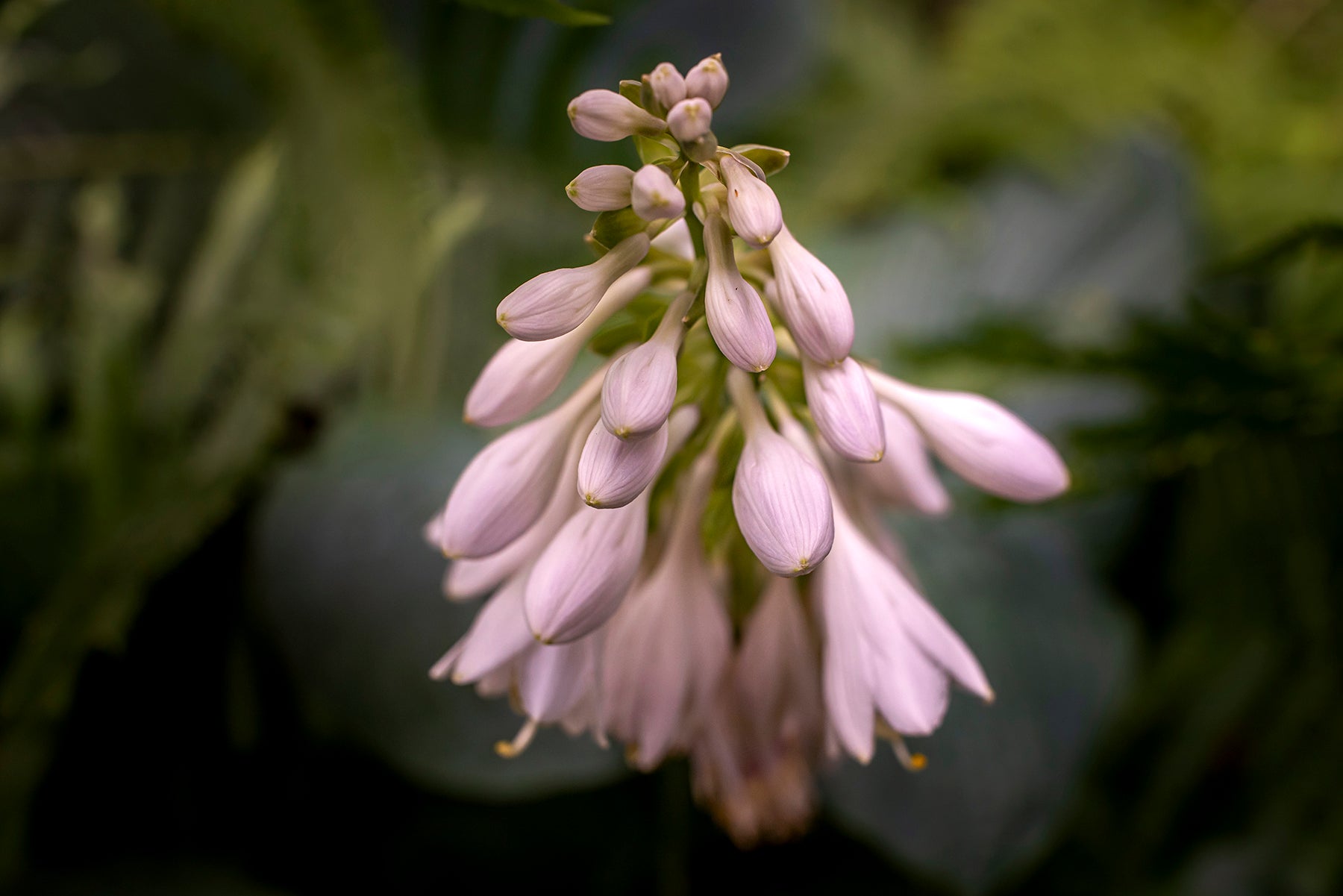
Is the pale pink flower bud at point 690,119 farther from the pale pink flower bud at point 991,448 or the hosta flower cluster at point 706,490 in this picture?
the pale pink flower bud at point 991,448

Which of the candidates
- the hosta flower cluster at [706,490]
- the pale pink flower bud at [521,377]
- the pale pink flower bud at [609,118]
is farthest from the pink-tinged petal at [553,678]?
the pale pink flower bud at [609,118]

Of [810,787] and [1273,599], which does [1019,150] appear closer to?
[1273,599]

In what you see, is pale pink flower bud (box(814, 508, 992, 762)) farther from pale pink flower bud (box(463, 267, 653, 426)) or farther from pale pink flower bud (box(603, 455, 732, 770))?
pale pink flower bud (box(463, 267, 653, 426))

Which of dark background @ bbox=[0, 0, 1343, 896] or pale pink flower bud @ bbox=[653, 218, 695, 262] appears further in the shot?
dark background @ bbox=[0, 0, 1343, 896]

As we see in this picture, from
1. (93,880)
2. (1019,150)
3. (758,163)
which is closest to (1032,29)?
(1019,150)

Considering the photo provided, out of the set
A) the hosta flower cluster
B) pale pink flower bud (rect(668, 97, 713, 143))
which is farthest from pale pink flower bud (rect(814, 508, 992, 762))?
pale pink flower bud (rect(668, 97, 713, 143))

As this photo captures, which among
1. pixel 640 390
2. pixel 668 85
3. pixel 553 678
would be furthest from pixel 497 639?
pixel 668 85
